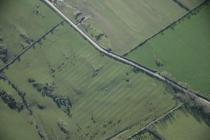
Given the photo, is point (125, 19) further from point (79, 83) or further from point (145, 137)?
point (145, 137)

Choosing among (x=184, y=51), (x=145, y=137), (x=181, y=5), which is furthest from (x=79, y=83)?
(x=181, y=5)

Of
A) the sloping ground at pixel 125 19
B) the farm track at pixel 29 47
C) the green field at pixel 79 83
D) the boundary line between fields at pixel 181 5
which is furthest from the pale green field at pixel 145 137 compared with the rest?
the farm track at pixel 29 47

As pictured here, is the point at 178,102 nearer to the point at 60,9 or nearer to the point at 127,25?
the point at 127,25

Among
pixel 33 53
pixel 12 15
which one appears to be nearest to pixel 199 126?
pixel 33 53

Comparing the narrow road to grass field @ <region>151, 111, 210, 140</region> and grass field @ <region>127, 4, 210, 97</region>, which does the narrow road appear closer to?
grass field @ <region>127, 4, 210, 97</region>

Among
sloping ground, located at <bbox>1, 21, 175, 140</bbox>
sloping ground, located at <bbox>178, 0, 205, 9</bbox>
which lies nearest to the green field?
sloping ground, located at <bbox>1, 21, 175, 140</bbox>

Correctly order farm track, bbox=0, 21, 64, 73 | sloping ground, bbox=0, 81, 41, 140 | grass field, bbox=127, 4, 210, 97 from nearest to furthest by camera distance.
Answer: grass field, bbox=127, 4, 210, 97, sloping ground, bbox=0, 81, 41, 140, farm track, bbox=0, 21, 64, 73
